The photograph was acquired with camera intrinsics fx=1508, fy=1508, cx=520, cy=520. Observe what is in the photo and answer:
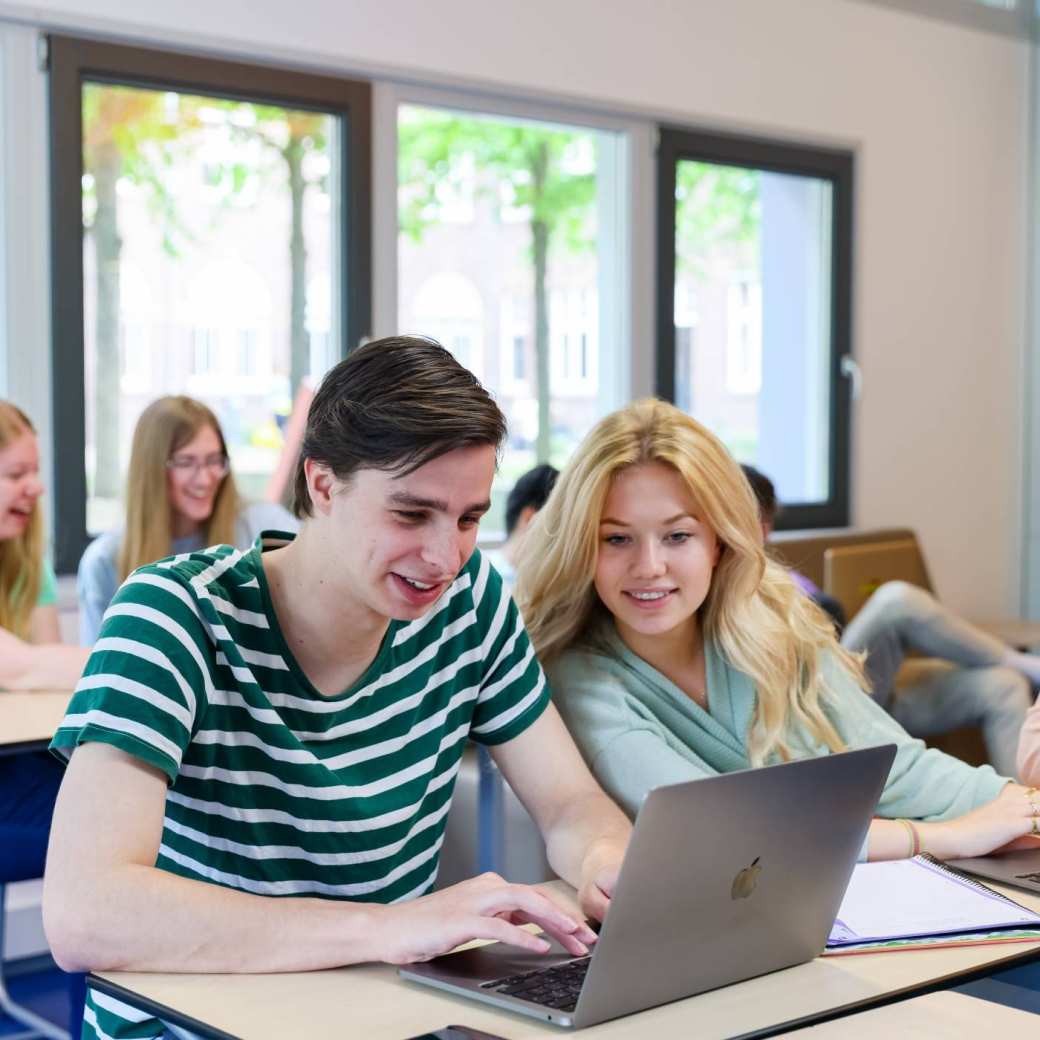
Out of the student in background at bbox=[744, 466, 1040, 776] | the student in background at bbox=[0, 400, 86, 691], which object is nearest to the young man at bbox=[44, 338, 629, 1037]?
the student in background at bbox=[0, 400, 86, 691]

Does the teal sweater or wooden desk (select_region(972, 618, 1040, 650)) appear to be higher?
the teal sweater

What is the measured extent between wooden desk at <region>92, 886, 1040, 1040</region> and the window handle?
4.40 metres

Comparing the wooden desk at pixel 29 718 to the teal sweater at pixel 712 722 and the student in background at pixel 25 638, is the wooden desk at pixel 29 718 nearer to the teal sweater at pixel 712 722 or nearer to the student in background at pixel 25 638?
the student in background at pixel 25 638

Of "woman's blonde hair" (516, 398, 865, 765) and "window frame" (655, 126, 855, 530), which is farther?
"window frame" (655, 126, 855, 530)

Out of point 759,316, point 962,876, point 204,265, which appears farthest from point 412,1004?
point 759,316

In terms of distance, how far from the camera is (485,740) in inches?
73.0

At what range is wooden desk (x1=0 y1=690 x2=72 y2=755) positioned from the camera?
2.45 m

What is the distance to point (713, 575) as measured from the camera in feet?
7.07

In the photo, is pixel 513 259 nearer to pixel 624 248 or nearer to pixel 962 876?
pixel 624 248

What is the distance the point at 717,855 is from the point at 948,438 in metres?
5.05

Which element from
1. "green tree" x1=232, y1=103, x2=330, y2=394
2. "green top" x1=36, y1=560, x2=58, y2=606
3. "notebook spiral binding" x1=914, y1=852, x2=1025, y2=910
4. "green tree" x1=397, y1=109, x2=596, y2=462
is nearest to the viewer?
"notebook spiral binding" x1=914, y1=852, x2=1025, y2=910

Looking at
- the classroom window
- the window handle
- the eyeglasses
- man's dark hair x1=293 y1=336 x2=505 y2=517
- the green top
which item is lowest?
the green top

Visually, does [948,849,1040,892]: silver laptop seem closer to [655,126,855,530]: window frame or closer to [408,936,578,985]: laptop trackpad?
[408,936,578,985]: laptop trackpad

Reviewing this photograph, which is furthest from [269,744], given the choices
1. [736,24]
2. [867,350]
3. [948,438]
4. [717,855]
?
[948,438]
